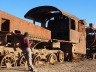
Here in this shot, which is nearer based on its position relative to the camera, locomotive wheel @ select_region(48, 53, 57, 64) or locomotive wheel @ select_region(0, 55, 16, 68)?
locomotive wheel @ select_region(0, 55, 16, 68)

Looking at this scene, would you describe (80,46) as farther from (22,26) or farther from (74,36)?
(22,26)

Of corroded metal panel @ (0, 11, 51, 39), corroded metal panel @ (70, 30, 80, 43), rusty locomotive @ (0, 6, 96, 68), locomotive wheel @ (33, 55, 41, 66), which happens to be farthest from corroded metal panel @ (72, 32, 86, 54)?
locomotive wheel @ (33, 55, 41, 66)

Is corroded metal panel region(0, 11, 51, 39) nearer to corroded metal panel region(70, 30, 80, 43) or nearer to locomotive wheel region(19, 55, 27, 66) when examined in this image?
locomotive wheel region(19, 55, 27, 66)

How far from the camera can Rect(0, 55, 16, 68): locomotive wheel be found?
29.0 feet

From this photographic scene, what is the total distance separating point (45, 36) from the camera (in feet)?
39.9

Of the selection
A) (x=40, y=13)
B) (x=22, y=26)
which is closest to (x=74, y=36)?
(x=40, y=13)

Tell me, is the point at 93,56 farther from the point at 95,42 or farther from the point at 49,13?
the point at 49,13

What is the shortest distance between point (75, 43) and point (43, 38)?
13.3 ft

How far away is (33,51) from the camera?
11.1 m

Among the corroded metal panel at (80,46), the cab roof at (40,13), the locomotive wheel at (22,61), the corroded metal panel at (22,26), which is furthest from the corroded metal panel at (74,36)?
the locomotive wheel at (22,61)

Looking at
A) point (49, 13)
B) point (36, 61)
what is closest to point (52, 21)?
point (49, 13)

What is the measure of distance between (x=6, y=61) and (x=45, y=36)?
3648 millimetres

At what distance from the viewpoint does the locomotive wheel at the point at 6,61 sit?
8.83 metres

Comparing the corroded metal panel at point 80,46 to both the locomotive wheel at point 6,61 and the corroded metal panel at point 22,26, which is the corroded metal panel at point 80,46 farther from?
the locomotive wheel at point 6,61
